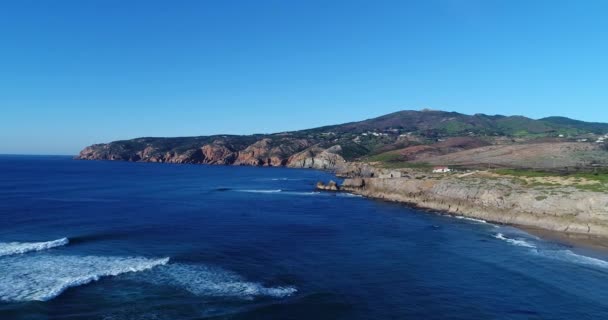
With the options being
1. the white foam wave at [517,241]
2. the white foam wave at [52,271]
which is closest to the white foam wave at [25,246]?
the white foam wave at [52,271]

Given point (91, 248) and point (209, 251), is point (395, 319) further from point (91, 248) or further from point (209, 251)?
point (91, 248)

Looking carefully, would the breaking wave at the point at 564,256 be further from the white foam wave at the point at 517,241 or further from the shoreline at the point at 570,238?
the shoreline at the point at 570,238

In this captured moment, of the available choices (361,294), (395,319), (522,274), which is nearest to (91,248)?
(361,294)

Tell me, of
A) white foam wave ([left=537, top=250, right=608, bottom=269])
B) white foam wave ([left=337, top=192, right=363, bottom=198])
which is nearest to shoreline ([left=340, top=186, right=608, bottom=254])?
white foam wave ([left=537, top=250, right=608, bottom=269])

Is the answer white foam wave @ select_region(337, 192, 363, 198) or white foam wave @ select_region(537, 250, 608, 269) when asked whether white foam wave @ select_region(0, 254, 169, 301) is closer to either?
white foam wave @ select_region(537, 250, 608, 269)

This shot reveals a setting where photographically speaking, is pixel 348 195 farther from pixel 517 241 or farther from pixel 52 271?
pixel 52 271

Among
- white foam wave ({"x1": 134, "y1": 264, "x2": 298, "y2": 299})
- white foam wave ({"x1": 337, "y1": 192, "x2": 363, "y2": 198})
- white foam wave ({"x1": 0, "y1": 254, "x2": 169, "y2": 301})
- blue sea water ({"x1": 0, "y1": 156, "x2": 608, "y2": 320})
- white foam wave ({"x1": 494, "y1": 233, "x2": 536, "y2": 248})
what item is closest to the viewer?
blue sea water ({"x1": 0, "y1": 156, "x2": 608, "y2": 320})
